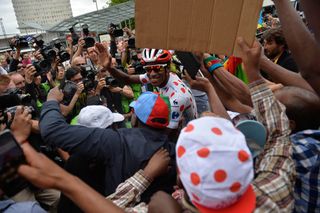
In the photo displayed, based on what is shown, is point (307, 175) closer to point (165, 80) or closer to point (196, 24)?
point (196, 24)

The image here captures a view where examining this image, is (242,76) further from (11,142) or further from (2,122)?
(11,142)

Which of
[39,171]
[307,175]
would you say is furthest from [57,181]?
[307,175]

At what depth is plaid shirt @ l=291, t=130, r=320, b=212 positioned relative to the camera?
135 cm

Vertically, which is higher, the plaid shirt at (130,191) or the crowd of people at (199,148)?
the crowd of people at (199,148)

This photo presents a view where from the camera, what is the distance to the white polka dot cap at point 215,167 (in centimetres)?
102

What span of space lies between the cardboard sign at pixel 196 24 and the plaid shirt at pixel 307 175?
62 centimetres

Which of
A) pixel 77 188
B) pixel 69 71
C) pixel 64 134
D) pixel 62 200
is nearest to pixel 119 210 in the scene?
pixel 77 188

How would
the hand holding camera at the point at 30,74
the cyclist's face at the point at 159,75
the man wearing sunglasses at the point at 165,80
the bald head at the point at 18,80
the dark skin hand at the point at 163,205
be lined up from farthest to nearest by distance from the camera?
the bald head at the point at 18,80
the hand holding camera at the point at 30,74
the cyclist's face at the point at 159,75
the man wearing sunglasses at the point at 165,80
the dark skin hand at the point at 163,205

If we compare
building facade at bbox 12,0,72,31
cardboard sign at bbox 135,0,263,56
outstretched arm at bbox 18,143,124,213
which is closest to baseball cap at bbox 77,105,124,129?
cardboard sign at bbox 135,0,263,56

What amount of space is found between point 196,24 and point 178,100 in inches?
52.8

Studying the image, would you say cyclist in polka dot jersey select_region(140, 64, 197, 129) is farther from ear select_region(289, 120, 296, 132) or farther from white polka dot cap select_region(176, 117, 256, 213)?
white polka dot cap select_region(176, 117, 256, 213)

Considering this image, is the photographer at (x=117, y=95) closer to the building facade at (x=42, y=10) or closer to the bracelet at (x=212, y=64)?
the bracelet at (x=212, y=64)

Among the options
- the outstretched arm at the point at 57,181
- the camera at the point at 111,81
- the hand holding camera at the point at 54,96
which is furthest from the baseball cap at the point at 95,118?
the camera at the point at 111,81

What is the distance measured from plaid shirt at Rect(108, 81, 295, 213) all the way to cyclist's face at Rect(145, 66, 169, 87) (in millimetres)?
1661
